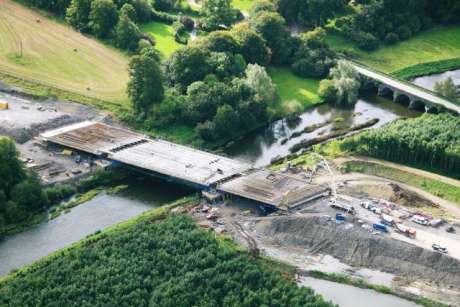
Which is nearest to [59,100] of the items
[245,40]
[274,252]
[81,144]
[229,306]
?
[81,144]

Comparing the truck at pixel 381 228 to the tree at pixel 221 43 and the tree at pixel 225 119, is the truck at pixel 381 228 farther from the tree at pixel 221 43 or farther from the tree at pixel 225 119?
the tree at pixel 221 43

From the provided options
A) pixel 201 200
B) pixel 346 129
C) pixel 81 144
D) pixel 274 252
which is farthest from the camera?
pixel 346 129

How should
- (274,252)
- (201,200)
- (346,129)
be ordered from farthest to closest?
(346,129)
(201,200)
(274,252)

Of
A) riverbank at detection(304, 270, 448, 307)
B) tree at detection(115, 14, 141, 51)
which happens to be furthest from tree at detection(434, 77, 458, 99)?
→ riverbank at detection(304, 270, 448, 307)

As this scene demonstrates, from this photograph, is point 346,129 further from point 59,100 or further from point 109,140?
point 59,100

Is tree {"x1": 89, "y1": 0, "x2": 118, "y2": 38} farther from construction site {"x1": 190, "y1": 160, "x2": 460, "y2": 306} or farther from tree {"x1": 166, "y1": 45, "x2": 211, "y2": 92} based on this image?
construction site {"x1": 190, "y1": 160, "x2": 460, "y2": 306}

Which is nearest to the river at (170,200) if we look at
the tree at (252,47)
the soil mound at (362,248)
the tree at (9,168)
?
the soil mound at (362,248)
